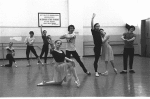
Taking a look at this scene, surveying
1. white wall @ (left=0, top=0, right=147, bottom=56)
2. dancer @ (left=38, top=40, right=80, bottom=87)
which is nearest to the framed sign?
white wall @ (left=0, top=0, right=147, bottom=56)

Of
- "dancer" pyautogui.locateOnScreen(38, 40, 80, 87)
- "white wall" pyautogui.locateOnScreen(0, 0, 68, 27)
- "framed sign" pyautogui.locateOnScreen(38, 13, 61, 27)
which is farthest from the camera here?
"framed sign" pyautogui.locateOnScreen(38, 13, 61, 27)

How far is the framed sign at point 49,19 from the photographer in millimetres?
14680

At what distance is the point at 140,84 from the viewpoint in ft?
19.5

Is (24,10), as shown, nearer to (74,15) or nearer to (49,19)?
(49,19)

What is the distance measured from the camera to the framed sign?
14.7 m

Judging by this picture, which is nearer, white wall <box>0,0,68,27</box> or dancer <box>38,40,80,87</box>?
dancer <box>38,40,80,87</box>

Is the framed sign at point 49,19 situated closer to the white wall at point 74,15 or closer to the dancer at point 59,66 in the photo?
the white wall at point 74,15

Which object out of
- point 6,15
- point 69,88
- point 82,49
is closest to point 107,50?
point 69,88

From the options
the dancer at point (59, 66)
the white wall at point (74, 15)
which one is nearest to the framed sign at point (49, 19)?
the white wall at point (74, 15)

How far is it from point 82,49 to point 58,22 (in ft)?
7.84

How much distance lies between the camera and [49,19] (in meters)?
14.8

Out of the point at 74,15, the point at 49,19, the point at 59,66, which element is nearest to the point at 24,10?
the point at 49,19

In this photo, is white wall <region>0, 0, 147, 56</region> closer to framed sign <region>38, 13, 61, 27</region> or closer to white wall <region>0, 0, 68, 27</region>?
white wall <region>0, 0, 68, 27</region>

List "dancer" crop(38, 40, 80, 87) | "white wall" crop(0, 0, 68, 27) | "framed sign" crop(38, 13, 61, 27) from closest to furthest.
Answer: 1. "dancer" crop(38, 40, 80, 87)
2. "white wall" crop(0, 0, 68, 27)
3. "framed sign" crop(38, 13, 61, 27)
